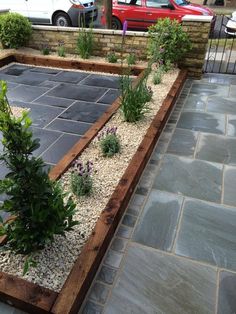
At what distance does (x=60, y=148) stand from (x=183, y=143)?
150 centimetres

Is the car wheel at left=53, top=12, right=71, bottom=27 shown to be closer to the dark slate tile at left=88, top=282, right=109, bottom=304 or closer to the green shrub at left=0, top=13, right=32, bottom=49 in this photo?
the green shrub at left=0, top=13, right=32, bottom=49

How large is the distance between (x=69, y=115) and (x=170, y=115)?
4.79 ft

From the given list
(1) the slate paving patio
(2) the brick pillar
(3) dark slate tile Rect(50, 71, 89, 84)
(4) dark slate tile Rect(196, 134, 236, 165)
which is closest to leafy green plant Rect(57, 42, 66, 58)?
(3) dark slate tile Rect(50, 71, 89, 84)

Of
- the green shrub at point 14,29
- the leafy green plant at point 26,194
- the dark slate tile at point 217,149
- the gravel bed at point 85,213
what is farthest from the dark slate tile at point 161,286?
the green shrub at point 14,29

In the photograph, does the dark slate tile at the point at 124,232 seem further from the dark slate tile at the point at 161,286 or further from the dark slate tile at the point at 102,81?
the dark slate tile at the point at 102,81

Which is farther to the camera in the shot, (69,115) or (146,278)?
(69,115)

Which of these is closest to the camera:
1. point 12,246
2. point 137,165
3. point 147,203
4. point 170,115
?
point 12,246

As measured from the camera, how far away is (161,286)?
2.09 metres

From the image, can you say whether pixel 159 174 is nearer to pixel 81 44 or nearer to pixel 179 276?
pixel 179 276

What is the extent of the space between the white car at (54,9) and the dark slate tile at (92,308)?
964cm

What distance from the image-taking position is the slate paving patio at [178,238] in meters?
2.01

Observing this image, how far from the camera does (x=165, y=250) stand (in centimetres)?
236

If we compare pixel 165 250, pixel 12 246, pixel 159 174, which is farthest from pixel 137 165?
pixel 12 246

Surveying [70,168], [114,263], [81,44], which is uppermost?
[81,44]
